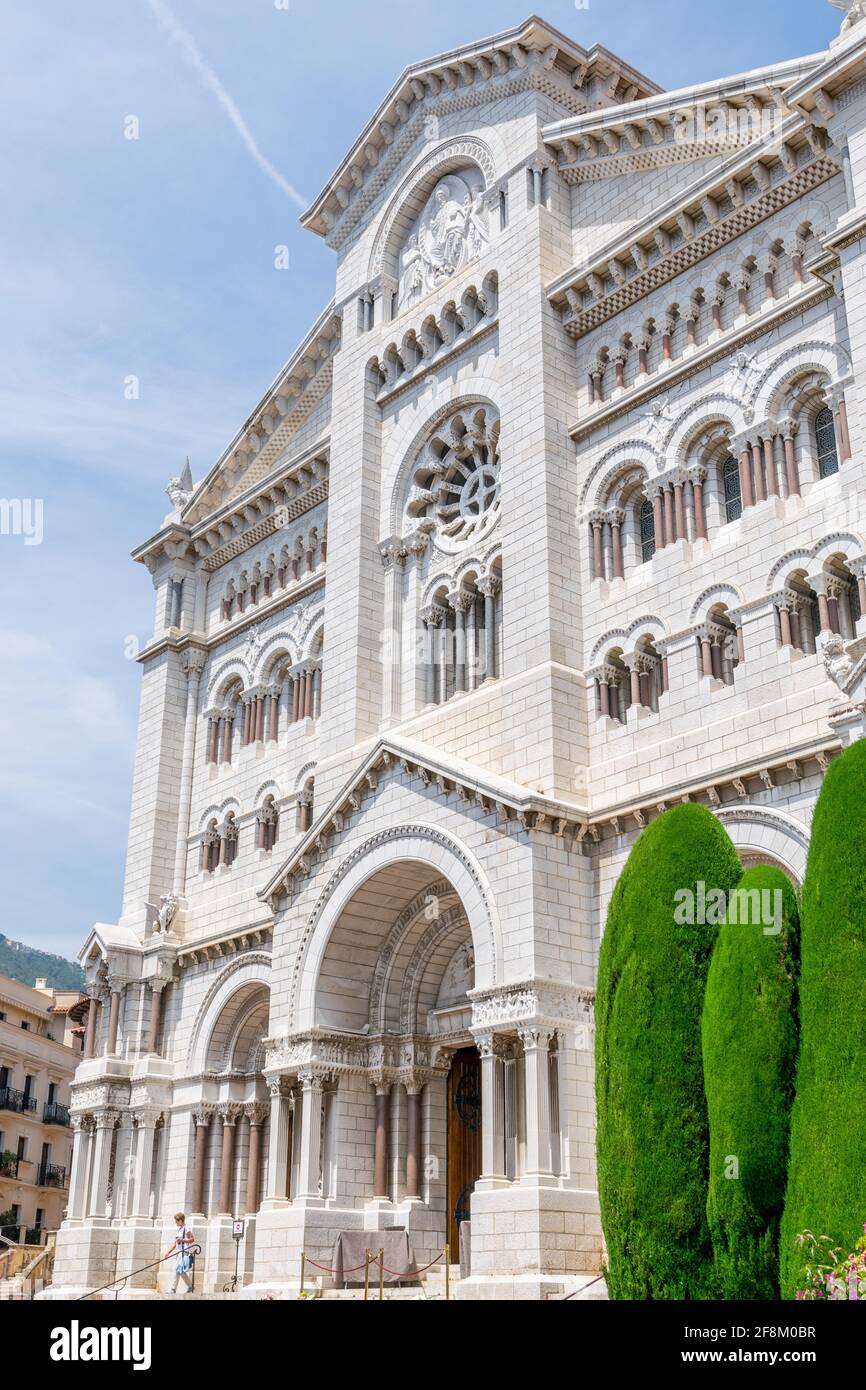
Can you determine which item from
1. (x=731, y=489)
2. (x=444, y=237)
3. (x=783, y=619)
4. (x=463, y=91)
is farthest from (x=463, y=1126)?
(x=463, y=91)

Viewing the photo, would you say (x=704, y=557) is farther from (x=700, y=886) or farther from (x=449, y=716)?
(x=700, y=886)

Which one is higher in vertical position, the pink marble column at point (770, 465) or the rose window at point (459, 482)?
the rose window at point (459, 482)

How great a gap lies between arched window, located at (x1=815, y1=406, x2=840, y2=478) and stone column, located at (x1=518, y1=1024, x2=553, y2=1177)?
9.73 meters

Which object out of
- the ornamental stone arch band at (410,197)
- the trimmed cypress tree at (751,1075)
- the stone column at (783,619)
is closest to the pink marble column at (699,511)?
the stone column at (783,619)

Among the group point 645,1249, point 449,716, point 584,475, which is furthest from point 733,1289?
point 584,475

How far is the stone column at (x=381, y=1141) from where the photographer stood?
2558cm

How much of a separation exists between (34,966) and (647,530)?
138 meters

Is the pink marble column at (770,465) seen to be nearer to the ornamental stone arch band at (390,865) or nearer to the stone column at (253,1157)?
the ornamental stone arch band at (390,865)

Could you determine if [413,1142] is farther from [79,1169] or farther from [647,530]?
[647,530]

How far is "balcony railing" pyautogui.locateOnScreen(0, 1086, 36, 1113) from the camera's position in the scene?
177 ft

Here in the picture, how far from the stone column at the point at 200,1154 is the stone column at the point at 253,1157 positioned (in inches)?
34.3

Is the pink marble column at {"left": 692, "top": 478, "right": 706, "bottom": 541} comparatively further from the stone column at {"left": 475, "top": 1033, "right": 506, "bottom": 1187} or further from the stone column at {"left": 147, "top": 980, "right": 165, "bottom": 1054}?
the stone column at {"left": 147, "top": 980, "right": 165, "bottom": 1054}

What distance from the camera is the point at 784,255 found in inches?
942

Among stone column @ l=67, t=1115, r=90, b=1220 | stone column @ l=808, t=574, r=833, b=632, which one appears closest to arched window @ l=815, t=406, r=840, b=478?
stone column @ l=808, t=574, r=833, b=632
